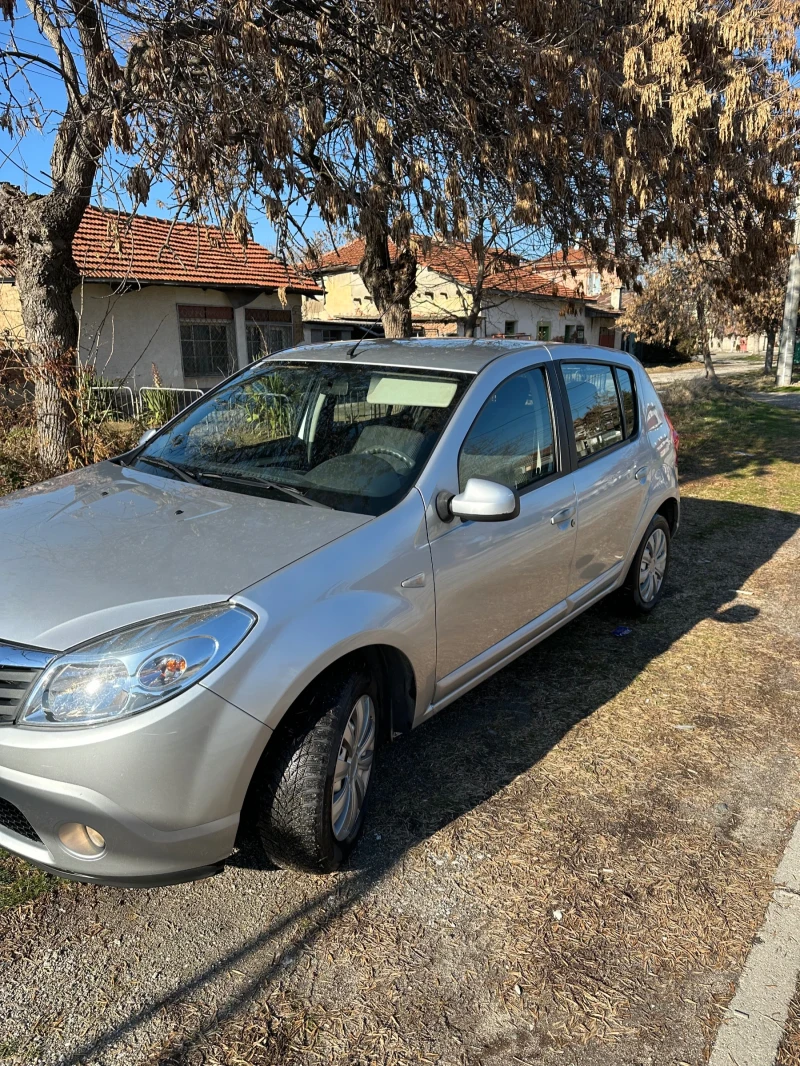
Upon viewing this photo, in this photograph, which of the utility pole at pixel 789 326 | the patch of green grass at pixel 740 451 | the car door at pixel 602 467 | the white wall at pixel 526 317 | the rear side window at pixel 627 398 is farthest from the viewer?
the utility pole at pixel 789 326

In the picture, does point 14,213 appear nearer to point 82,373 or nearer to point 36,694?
point 82,373

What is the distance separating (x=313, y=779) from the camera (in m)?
2.45

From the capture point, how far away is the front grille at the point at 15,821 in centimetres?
228

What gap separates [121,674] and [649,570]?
380 cm

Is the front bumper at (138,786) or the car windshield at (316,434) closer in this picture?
the front bumper at (138,786)

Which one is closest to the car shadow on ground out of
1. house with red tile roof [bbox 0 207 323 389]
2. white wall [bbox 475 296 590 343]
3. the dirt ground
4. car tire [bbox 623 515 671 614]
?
the dirt ground

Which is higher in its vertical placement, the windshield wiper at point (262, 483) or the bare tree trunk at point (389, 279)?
the bare tree trunk at point (389, 279)

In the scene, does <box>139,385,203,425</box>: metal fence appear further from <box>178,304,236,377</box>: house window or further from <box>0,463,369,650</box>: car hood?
<box>178,304,236,377</box>: house window

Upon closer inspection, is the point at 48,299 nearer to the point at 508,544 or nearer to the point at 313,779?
the point at 508,544

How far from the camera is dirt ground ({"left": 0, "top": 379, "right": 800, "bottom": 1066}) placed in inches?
85.2

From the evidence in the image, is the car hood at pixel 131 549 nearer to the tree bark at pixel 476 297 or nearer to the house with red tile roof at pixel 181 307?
the tree bark at pixel 476 297

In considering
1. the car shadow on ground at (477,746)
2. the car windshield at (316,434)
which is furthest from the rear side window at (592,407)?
the car shadow on ground at (477,746)

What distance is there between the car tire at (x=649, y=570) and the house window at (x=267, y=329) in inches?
568

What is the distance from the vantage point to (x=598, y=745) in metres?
3.64
